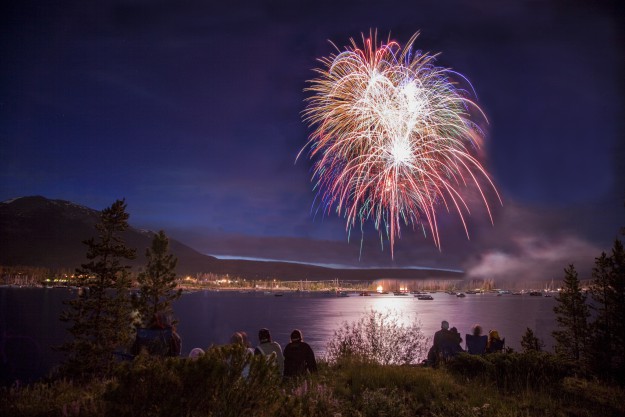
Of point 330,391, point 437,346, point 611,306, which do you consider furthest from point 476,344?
point 611,306

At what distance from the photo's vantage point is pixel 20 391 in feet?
27.2

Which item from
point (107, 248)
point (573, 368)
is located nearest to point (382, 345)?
point (573, 368)

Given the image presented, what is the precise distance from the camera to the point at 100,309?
22000mm

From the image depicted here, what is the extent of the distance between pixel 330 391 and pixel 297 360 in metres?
2.72

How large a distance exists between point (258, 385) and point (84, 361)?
1935cm

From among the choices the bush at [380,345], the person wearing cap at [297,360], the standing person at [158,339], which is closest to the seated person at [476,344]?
the bush at [380,345]

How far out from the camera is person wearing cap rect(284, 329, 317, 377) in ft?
33.6

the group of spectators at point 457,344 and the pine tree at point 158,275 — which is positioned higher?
the pine tree at point 158,275

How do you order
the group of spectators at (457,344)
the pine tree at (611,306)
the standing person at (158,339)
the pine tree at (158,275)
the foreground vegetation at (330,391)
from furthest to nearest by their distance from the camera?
the pine tree at (158,275)
the pine tree at (611,306)
the group of spectators at (457,344)
the standing person at (158,339)
the foreground vegetation at (330,391)

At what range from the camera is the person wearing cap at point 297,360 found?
10.2 meters

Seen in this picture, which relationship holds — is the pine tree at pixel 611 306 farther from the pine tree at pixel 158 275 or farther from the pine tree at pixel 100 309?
the pine tree at pixel 158 275

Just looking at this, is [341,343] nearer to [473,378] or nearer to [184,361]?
[473,378]

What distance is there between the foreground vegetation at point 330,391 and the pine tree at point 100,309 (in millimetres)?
13465

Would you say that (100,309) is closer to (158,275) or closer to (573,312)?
(158,275)
